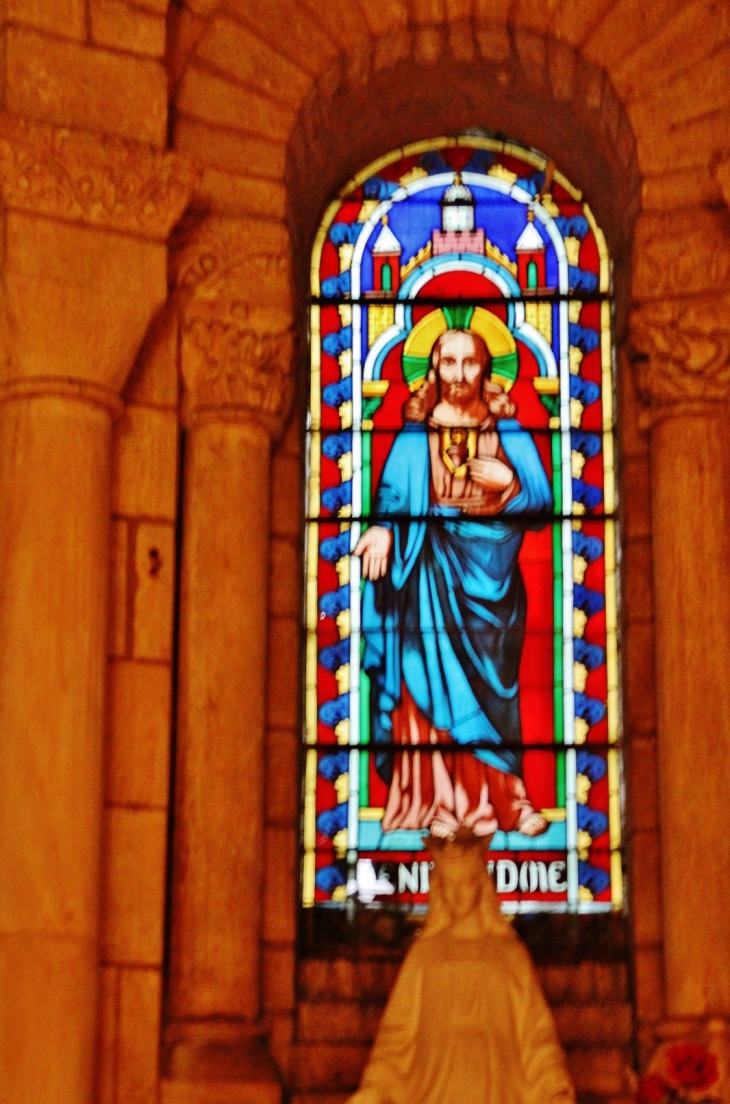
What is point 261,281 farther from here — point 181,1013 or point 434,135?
point 181,1013

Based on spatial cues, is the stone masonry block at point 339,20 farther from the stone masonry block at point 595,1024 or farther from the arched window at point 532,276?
the stone masonry block at point 595,1024

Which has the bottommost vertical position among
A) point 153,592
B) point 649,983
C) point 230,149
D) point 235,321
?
point 649,983

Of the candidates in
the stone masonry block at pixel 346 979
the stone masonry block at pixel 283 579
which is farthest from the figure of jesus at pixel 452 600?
the stone masonry block at pixel 346 979

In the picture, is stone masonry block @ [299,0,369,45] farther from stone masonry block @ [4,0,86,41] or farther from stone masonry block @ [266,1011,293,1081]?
stone masonry block @ [266,1011,293,1081]

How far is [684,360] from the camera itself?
1059 centimetres

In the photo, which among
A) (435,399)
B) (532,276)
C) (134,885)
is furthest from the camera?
(532,276)

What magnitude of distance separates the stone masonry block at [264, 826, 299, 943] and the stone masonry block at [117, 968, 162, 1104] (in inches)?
24.1

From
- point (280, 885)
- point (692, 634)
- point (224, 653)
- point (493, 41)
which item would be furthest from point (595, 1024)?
point (493, 41)

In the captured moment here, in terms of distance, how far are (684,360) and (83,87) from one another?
2.50 metres

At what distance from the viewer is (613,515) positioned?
11047 mm

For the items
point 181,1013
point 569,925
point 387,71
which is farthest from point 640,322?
point 181,1013

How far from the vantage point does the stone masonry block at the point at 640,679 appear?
10547mm

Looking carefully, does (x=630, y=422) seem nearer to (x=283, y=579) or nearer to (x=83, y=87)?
(x=283, y=579)

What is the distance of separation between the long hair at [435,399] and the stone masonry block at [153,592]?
1.34 metres
